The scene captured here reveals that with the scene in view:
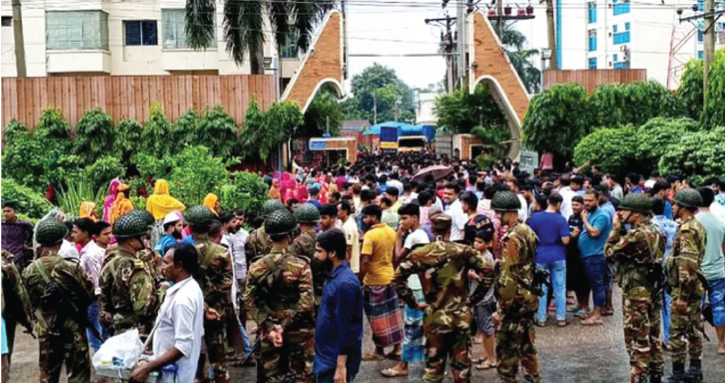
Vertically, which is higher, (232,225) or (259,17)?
(259,17)

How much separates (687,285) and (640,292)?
1.57 feet

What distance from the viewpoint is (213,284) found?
767 cm

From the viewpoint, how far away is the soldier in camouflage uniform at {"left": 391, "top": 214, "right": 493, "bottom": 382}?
23.2 ft

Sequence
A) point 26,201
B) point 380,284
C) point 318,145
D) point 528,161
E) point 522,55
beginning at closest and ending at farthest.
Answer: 1. point 380,284
2. point 26,201
3. point 528,161
4. point 318,145
5. point 522,55

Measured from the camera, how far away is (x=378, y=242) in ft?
29.6

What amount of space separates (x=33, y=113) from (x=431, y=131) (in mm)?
44299

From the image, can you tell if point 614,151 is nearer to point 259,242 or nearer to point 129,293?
point 259,242

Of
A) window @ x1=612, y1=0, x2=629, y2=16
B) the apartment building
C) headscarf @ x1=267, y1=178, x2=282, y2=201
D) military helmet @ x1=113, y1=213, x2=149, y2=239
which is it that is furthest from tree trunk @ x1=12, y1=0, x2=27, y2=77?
window @ x1=612, y1=0, x2=629, y2=16

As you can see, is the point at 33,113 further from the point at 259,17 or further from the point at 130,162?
the point at 259,17

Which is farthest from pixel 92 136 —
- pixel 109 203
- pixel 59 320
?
pixel 59 320

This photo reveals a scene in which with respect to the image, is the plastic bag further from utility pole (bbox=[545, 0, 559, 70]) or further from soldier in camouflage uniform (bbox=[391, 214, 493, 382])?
utility pole (bbox=[545, 0, 559, 70])

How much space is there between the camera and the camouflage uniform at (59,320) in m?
7.19

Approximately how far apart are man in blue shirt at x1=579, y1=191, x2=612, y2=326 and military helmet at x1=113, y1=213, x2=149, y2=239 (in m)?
6.12

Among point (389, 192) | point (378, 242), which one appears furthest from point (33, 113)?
point (378, 242)
